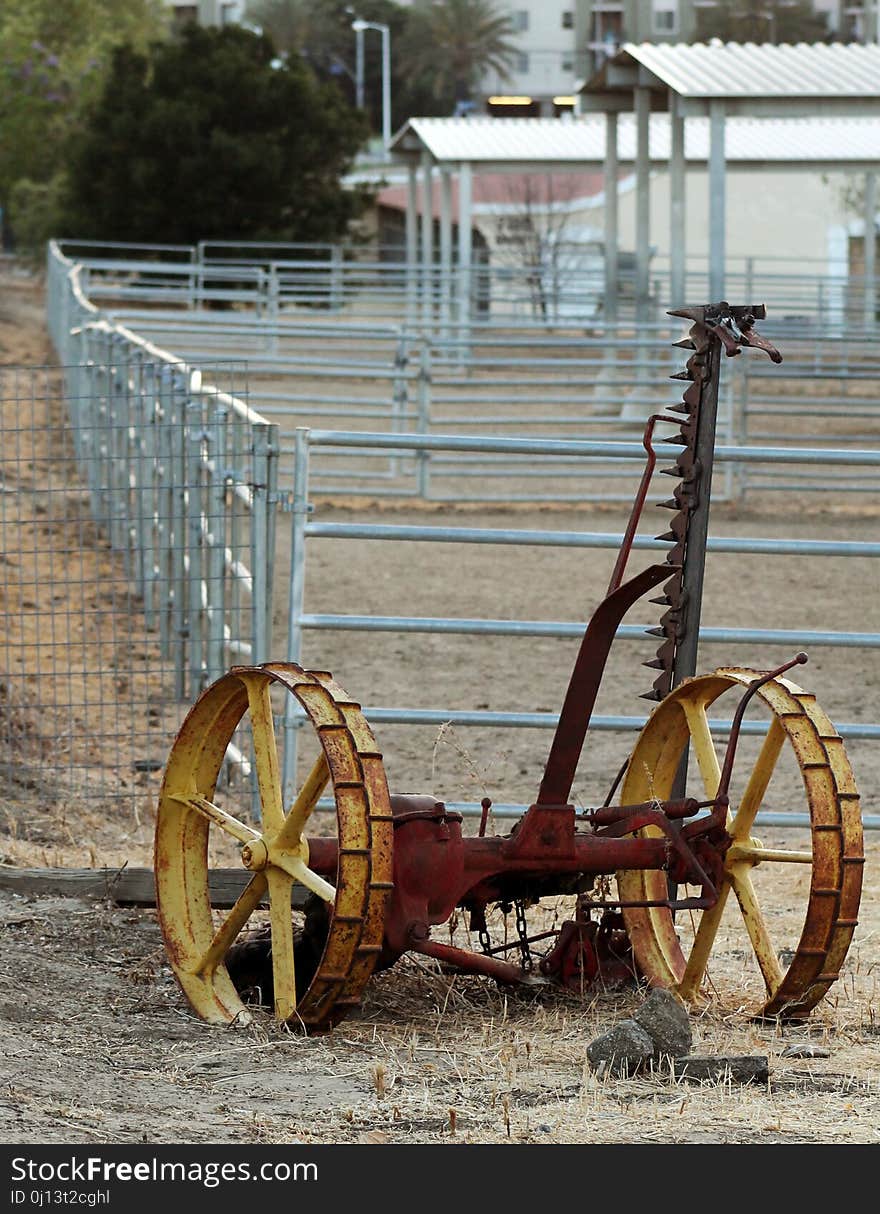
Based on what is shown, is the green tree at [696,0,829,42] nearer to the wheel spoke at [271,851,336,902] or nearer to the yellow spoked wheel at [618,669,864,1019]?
the yellow spoked wheel at [618,669,864,1019]

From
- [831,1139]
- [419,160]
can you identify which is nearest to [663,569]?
[831,1139]

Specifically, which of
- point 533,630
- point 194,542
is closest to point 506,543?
point 533,630

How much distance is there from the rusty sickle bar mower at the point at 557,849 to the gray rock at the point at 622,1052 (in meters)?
0.39

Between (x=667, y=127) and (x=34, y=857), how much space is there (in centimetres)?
2667

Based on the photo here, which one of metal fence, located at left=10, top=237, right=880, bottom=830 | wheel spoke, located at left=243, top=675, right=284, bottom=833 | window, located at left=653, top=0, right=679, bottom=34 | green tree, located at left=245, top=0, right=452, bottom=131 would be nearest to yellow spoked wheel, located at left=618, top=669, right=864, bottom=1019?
wheel spoke, located at left=243, top=675, right=284, bottom=833

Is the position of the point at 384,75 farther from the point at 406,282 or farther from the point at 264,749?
the point at 264,749

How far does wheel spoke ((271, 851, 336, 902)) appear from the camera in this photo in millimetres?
3943

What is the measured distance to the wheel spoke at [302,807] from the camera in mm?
3990

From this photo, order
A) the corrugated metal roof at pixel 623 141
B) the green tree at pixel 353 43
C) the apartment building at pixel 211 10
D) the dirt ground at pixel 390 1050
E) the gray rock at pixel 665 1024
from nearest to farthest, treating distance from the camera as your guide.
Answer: the dirt ground at pixel 390 1050 → the gray rock at pixel 665 1024 → the corrugated metal roof at pixel 623 141 → the apartment building at pixel 211 10 → the green tree at pixel 353 43

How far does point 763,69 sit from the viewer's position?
19156 millimetres

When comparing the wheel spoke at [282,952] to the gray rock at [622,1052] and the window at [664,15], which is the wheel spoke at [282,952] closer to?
the gray rock at [622,1052]

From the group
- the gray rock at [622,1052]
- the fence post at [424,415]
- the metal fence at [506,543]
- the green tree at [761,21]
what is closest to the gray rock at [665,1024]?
the gray rock at [622,1052]

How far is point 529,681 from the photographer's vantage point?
887 cm
